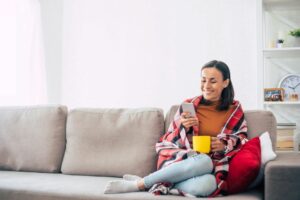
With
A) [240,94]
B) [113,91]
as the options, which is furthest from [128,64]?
[240,94]

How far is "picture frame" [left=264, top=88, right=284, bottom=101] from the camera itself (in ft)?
10.1

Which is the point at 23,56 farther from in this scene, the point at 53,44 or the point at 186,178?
the point at 186,178

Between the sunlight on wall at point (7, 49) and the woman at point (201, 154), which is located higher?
the sunlight on wall at point (7, 49)

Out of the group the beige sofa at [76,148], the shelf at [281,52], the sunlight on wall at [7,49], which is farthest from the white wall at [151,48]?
the beige sofa at [76,148]

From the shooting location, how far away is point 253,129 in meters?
2.30

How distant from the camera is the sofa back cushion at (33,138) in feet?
8.77

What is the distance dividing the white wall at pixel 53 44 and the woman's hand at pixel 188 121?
1.93 metres

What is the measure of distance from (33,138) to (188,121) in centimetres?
110

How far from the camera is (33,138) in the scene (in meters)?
2.73

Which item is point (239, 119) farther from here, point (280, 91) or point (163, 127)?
point (280, 91)

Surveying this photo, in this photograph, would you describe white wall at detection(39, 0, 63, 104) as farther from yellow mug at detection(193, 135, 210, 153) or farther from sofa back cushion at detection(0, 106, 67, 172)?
yellow mug at detection(193, 135, 210, 153)

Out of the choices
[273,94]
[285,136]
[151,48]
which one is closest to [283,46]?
[273,94]

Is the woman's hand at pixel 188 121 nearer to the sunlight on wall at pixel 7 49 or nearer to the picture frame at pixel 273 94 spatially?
the picture frame at pixel 273 94

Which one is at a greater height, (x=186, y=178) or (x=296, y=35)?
(x=296, y=35)
